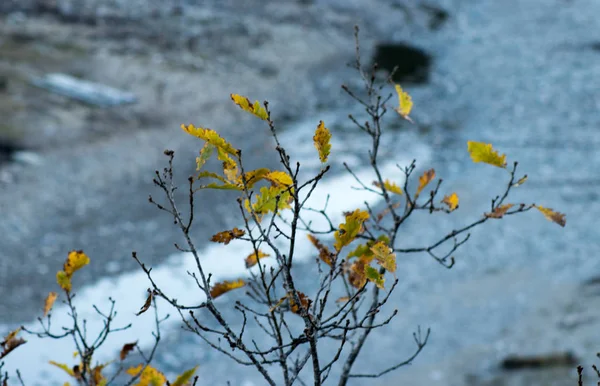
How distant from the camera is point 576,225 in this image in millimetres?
6129

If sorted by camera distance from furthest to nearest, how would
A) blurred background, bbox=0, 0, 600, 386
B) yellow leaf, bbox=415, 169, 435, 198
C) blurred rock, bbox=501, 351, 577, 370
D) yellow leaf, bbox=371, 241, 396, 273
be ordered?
blurred background, bbox=0, 0, 600, 386, blurred rock, bbox=501, 351, 577, 370, yellow leaf, bbox=415, 169, 435, 198, yellow leaf, bbox=371, 241, 396, 273

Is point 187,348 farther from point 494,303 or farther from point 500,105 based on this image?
point 500,105

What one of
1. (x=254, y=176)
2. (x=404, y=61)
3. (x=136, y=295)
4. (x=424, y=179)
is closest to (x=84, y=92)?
(x=136, y=295)

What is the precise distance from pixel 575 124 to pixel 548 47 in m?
2.89

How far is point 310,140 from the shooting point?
25.2ft

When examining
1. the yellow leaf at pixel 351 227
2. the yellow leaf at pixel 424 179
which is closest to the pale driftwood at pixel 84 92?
the yellow leaf at pixel 424 179

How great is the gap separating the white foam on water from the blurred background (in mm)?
21

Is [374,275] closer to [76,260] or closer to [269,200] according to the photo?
[269,200]

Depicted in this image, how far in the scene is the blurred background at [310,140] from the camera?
489 cm

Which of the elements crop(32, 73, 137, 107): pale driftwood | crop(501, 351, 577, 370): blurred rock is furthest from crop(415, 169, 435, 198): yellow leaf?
crop(32, 73, 137, 107): pale driftwood

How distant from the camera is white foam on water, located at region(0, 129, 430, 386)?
4591 millimetres

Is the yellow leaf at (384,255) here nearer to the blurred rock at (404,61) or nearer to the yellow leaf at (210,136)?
the yellow leaf at (210,136)

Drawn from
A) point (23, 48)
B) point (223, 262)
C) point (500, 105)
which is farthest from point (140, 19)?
point (223, 262)

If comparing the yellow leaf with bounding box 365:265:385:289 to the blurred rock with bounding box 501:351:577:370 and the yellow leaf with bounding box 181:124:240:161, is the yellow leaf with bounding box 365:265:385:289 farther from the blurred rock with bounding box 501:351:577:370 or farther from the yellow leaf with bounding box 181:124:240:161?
the blurred rock with bounding box 501:351:577:370
